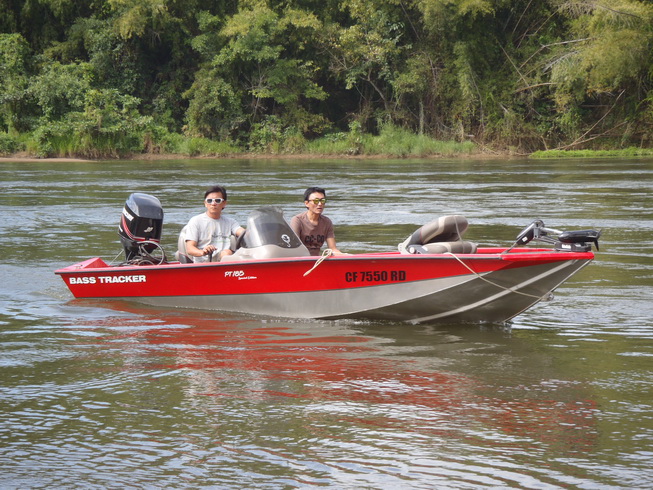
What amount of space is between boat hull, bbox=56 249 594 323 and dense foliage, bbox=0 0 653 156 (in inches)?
1182

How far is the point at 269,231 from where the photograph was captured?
8969mm

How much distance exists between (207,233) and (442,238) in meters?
2.42

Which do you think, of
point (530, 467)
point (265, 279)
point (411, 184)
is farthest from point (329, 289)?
point (411, 184)

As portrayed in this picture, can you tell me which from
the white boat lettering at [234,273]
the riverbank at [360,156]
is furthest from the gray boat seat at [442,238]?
the riverbank at [360,156]

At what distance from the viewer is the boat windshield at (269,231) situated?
897cm

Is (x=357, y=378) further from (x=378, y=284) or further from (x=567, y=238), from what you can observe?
(x=567, y=238)

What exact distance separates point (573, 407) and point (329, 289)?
3079 mm

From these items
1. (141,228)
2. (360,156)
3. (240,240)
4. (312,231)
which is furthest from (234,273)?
(360,156)

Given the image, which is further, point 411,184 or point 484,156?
point 484,156

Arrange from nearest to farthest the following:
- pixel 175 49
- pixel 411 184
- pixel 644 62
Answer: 1. pixel 411 184
2. pixel 644 62
3. pixel 175 49

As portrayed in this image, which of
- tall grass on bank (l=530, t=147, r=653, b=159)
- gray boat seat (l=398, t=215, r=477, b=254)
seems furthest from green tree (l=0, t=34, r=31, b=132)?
gray boat seat (l=398, t=215, r=477, b=254)

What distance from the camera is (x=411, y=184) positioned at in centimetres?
2538

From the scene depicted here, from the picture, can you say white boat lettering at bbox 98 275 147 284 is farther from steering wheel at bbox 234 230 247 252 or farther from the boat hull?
steering wheel at bbox 234 230 247 252

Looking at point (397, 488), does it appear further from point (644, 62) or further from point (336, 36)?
point (336, 36)
